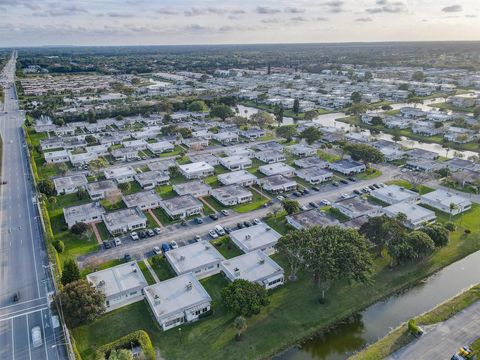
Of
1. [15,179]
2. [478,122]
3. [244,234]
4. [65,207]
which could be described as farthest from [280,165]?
[478,122]

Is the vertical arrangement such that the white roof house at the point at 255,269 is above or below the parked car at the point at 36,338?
above

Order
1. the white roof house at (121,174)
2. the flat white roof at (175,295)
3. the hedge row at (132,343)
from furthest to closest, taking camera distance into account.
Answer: the white roof house at (121,174), the flat white roof at (175,295), the hedge row at (132,343)

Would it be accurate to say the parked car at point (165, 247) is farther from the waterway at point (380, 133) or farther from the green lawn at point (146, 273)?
the waterway at point (380, 133)

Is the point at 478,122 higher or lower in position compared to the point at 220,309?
higher

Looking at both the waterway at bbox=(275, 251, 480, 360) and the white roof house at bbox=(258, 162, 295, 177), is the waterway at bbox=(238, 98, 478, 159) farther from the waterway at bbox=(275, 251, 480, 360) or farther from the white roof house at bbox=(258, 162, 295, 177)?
the waterway at bbox=(275, 251, 480, 360)

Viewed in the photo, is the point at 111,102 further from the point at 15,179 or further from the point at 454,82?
the point at 454,82

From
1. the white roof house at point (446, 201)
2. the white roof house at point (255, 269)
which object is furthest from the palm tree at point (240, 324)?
the white roof house at point (446, 201)
